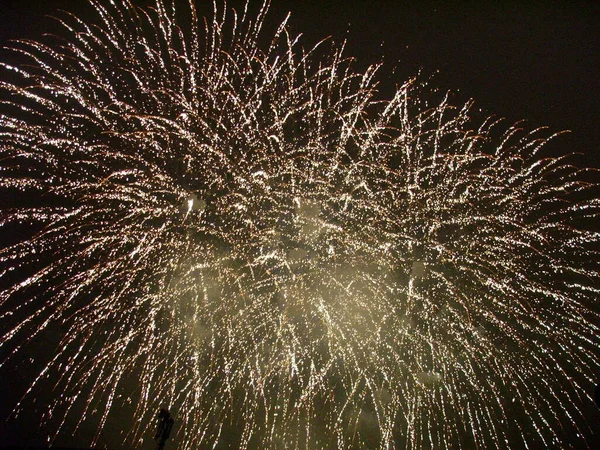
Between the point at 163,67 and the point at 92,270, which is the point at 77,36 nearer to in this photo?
the point at 163,67

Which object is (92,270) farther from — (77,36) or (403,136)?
(403,136)

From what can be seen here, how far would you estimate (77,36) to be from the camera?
1082cm

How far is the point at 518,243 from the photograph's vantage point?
1099 centimetres

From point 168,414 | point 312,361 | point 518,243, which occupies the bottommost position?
point 168,414

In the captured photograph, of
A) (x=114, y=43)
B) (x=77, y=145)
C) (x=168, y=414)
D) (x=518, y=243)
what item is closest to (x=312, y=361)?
(x=168, y=414)

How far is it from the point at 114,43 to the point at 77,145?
8.50 feet

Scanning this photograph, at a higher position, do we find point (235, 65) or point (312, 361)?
point (235, 65)

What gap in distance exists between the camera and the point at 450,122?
38.6 feet

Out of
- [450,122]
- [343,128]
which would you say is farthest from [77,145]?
[450,122]

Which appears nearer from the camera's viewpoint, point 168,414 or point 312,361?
point 312,361

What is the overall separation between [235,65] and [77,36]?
369 cm

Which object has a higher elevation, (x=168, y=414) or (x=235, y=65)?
(x=235, y=65)

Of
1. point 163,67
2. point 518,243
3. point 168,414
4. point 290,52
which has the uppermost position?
point 290,52

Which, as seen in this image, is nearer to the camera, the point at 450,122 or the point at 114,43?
the point at 114,43
